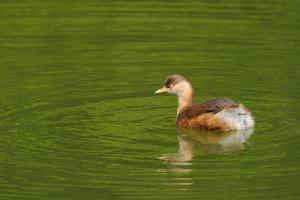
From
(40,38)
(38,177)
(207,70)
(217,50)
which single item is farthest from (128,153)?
(40,38)

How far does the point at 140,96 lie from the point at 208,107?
172 cm

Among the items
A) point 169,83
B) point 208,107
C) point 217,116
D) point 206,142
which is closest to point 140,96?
point 169,83

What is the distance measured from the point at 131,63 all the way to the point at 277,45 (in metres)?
2.32

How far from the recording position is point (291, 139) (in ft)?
41.3

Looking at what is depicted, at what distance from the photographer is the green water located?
1136 cm

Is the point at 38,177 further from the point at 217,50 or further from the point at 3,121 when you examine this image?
the point at 217,50

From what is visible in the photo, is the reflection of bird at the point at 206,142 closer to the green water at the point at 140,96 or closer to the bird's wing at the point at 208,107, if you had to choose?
the green water at the point at 140,96

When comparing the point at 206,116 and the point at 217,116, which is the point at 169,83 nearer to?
Result: the point at 206,116

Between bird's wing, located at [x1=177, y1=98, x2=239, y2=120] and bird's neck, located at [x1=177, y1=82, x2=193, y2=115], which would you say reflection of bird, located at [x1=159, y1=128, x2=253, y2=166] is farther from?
bird's neck, located at [x1=177, y1=82, x2=193, y2=115]

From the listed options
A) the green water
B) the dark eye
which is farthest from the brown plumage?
the dark eye

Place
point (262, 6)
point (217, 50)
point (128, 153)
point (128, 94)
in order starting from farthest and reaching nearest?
point (262, 6) < point (217, 50) < point (128, 94) < point (128, 153)

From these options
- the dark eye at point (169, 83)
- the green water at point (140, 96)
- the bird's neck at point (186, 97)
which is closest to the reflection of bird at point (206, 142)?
the green water at point (140, 96)

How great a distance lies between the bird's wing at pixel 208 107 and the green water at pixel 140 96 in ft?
0.74

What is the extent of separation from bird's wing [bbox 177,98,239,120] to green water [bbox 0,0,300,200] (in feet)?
0.74
